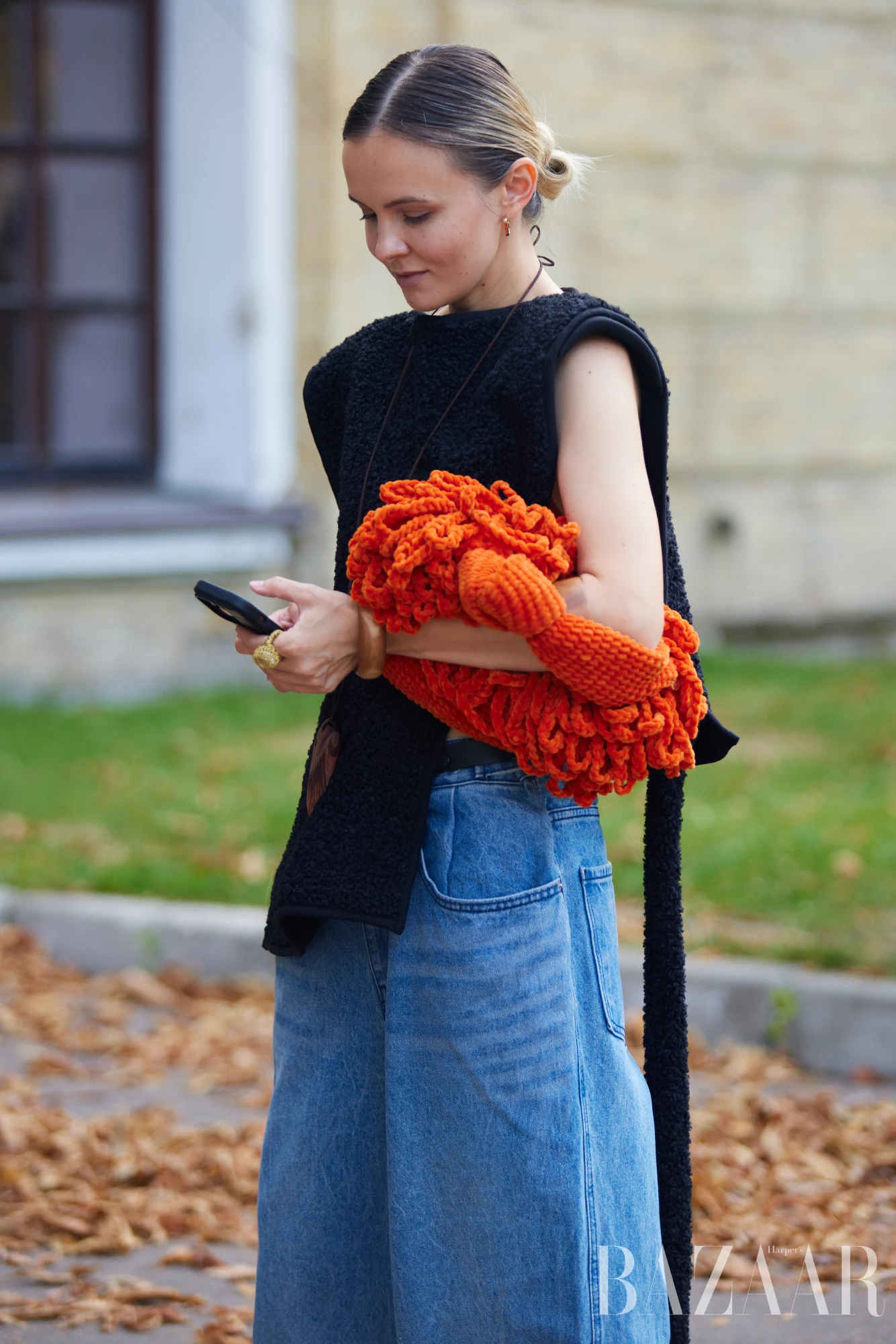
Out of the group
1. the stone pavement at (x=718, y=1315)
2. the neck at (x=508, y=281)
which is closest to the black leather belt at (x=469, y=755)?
the neck at (x=508, y=281)

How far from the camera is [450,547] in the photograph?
1812 millimetres

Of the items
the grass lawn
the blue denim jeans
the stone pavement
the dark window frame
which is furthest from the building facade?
the blue denim jeans

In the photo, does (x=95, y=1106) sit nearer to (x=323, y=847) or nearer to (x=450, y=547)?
(x=323, y=847)

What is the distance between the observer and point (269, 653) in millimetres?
1876

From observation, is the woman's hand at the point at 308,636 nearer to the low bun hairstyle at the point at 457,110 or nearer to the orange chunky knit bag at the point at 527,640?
the orange chunky knit bag at the point at 527,640

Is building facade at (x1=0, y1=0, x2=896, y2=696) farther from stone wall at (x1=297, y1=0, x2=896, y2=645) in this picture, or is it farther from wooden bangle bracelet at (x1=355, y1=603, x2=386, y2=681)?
wooden bangle bracelet at (x1=355, y1=603, x2=386, y2=681)

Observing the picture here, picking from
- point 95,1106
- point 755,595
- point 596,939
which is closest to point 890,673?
point 755,595

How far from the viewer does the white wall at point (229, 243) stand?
7.61 m

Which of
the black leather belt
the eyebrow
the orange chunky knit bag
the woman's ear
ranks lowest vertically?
the black leather belt

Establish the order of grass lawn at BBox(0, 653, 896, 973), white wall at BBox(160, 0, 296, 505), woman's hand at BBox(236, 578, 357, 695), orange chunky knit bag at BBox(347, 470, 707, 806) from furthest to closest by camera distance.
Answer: white wall at BBox(160, 0, 296, 505) → grass lawn at BBox(0, 653, 896, 973) → woman's hand at BBox(236, 578, 357, 695) → orange chunky knit bag at BBox(347, 470, 707, 806)

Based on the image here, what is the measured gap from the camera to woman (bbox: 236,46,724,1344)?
6.13ft

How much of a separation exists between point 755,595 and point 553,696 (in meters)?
7.28

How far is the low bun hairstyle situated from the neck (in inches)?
2.0

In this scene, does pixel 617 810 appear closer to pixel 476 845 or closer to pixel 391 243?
pixel 476 845
